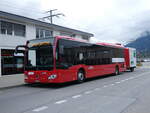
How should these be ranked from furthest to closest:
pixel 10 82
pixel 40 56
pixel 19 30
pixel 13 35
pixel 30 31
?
pixel 30 31
pixel 19 30
pixel 13 35
pixel 10 82
pixel 40 56

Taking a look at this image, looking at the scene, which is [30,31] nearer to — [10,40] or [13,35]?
[13,35]

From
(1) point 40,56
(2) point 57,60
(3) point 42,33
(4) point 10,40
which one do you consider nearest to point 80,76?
(2) point 57,60

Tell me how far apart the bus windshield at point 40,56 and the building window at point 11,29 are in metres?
6.98

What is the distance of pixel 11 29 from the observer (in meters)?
18.2

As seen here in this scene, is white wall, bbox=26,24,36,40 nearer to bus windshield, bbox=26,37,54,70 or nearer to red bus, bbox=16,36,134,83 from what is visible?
red bus, bbox=16,36,134,83

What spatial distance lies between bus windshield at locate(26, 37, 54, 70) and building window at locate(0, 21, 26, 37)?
6980 mm

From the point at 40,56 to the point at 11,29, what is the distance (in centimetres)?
851

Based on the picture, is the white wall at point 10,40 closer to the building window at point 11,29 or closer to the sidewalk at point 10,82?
the building window at point 11,29

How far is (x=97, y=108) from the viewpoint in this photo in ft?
20.5

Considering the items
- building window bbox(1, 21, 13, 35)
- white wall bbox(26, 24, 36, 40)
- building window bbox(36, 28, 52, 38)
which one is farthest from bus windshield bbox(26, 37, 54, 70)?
building window bbox(36, 28, 52, 38)

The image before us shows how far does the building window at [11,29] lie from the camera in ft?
56.9

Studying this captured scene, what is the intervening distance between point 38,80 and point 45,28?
11.8m

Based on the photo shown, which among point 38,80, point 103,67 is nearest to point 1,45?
point 38,80

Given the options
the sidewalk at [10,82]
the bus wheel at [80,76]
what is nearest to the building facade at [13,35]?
the sidewalk at [10,82]
